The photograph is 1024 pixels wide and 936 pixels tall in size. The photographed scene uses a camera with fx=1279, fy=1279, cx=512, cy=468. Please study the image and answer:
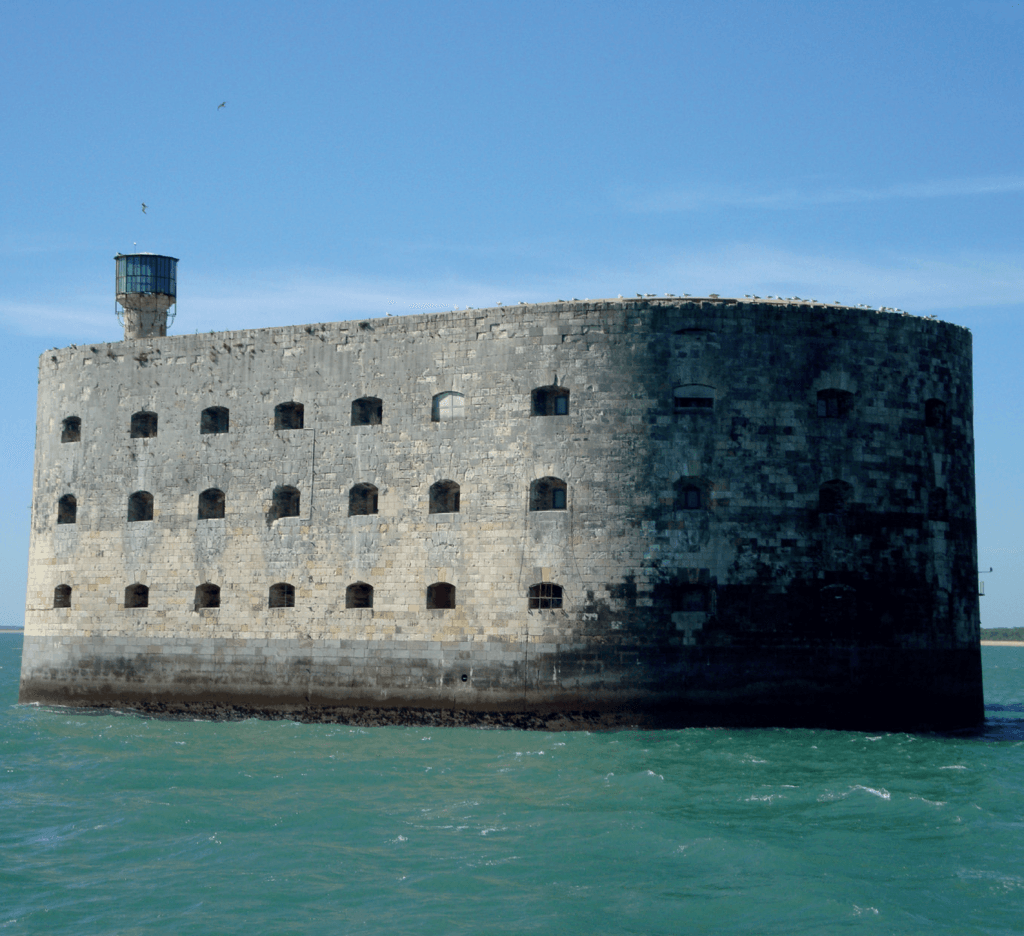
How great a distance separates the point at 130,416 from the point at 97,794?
37.5ft

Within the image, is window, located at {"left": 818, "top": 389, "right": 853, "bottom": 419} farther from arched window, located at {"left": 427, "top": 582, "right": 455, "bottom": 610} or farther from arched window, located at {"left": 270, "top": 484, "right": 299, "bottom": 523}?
arched window, located at {"left": 270, "top": 484, "right": 299, "bottom": 523}

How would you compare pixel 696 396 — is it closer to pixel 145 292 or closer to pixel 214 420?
pixel 214 420

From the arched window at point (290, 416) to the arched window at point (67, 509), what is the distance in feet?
18.8

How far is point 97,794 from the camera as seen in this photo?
58.3 feet

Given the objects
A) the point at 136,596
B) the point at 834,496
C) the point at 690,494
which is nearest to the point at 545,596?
the point at 690,494

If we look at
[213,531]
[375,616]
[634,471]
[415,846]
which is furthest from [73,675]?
[415,846]

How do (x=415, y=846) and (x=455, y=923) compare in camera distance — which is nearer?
(x=455, y=923)

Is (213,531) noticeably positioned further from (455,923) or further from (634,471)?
(455,923)

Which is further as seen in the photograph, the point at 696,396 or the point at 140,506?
the point at 140,506

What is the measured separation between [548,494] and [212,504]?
757cm

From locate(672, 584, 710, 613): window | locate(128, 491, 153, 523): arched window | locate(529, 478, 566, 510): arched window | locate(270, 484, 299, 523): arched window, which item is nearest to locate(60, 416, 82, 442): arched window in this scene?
locate(128, 491, 153, 523): arched window

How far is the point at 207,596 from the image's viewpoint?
1041 inches

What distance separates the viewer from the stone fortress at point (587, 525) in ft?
74.5

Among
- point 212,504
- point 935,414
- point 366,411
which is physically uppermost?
point 366,411
